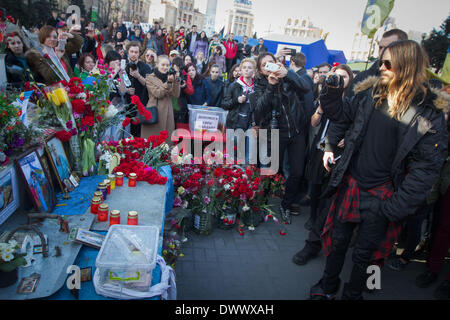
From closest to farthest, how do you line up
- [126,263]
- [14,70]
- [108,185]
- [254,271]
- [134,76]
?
[126,263] → [108,185] → [254,271] → [14,70] → [134,76]

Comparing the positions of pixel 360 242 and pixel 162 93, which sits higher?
pixel 162 93

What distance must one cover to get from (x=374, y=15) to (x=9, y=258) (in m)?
6.13

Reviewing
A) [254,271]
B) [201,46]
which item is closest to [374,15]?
[254,271]

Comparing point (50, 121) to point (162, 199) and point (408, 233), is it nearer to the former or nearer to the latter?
point (162, 199)

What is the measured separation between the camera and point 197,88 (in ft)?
19.7

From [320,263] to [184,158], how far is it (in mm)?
1941

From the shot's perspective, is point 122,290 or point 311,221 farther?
point 311,221

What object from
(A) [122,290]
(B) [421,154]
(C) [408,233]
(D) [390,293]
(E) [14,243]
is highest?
(B) [421,154]

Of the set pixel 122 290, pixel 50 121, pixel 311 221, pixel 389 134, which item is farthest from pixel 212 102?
pixel 122 290

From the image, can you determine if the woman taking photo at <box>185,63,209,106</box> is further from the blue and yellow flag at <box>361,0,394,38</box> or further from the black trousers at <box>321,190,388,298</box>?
the black trousers at <box>321,190,388,298</box>

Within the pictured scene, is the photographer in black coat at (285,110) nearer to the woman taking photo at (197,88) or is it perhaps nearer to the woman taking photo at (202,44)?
the woman taking photo at (197,88)

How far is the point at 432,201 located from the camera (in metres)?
Result: 3.14

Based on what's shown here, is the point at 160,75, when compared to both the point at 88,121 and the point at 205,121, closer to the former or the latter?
the point at 205,121

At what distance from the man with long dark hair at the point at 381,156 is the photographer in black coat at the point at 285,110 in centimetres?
118
